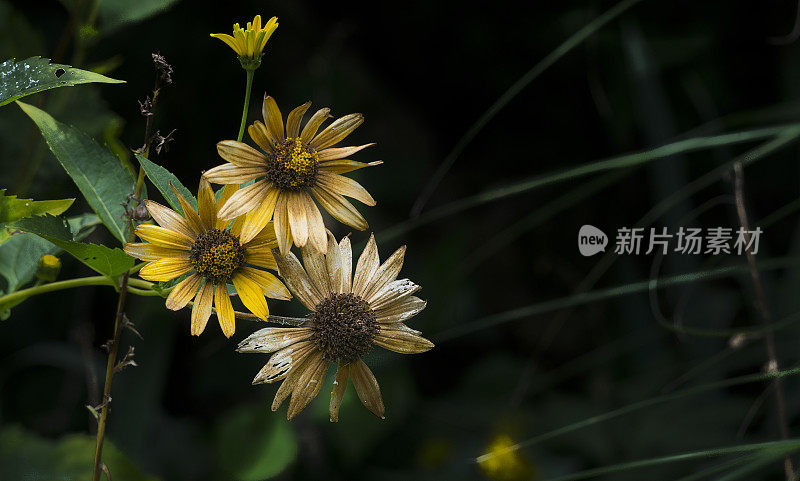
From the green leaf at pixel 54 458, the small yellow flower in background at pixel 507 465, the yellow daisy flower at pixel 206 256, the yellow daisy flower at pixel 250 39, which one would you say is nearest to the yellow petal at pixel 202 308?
the yellow daisy flower at pixel 206 256

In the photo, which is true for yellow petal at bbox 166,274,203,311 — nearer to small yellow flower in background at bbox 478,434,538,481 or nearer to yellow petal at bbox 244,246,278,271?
yellow petal at bbox 244,246,278,271

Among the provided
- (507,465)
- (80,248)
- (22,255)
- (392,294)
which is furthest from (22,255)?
(507,465)

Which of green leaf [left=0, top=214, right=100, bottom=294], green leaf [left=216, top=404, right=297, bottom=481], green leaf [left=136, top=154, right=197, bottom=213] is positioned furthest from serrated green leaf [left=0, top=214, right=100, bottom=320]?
green leaf [left=216, top=404, right=297, bottom=481]

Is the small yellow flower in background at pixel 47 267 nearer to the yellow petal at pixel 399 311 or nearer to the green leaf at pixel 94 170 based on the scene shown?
the green leaf at pixel 94 170

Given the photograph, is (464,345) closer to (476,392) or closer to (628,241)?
(476,392)

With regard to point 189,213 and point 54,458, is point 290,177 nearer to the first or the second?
point 189,213

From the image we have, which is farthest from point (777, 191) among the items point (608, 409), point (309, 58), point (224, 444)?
point (224, 444)
